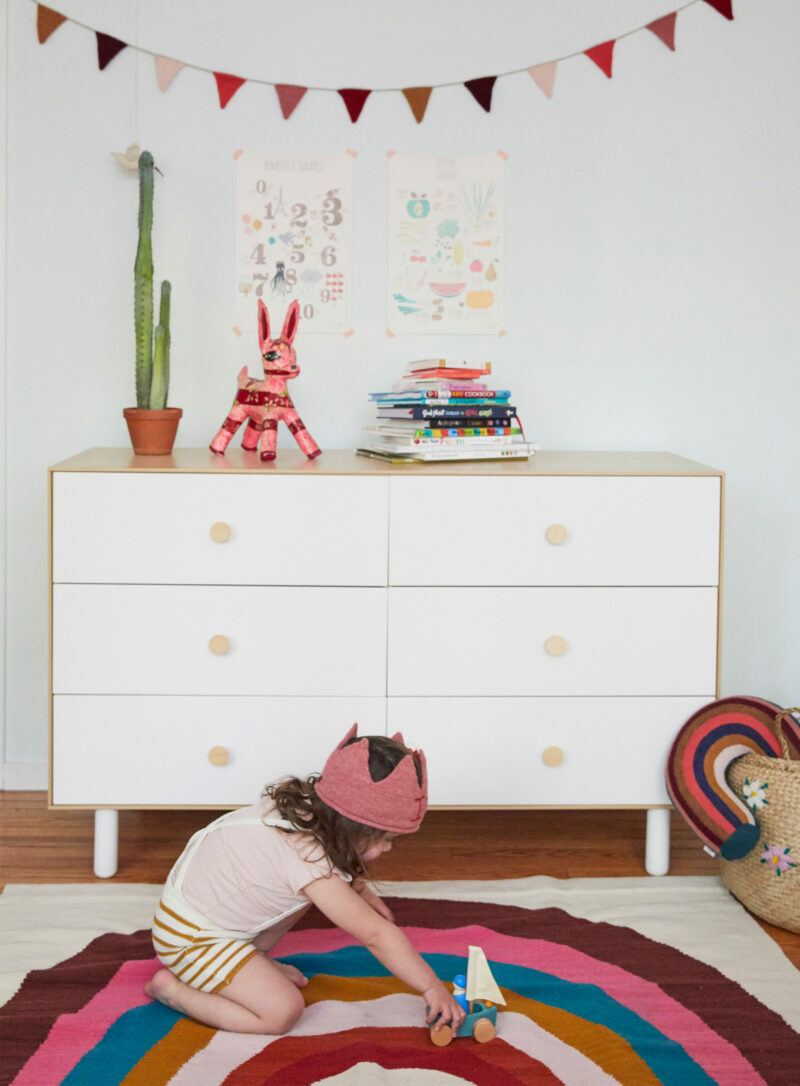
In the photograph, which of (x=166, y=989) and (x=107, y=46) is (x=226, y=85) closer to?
(x=107, y=46)

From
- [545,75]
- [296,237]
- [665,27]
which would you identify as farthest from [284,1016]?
[665,27]

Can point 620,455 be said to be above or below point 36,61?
below

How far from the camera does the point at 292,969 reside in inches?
67.6

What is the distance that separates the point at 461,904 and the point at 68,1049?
76 centimetres

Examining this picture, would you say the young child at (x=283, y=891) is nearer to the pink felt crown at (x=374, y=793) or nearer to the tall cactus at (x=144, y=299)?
the pink felt crown at (x=374, y=793)

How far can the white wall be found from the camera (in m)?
2.44

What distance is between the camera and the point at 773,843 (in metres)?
1.92

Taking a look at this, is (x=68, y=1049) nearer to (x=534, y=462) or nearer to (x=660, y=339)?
(x=534, y=462)

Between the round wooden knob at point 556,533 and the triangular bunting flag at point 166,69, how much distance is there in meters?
1.37

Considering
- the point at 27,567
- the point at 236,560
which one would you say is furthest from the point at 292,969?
the point at 27,567

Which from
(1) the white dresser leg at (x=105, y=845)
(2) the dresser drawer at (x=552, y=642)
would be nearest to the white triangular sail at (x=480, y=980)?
(2) the dresser drawer at (x=552, y=642)

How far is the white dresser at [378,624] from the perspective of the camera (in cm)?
204

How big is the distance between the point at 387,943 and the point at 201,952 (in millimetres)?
288

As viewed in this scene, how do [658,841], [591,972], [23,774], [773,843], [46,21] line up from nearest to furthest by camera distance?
1. [591,972]
2. [773,843]
3. [658,841]
4. [46,21]
5. [23,774]
